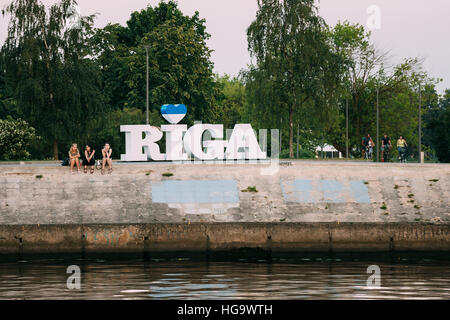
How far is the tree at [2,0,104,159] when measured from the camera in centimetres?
6334

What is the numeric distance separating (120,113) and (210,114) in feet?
35.5

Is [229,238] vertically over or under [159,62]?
under

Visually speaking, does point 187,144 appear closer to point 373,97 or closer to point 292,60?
point 292,60

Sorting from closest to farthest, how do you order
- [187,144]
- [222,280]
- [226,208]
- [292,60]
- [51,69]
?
[222,280] < [226,208] < [187,144] < [51,69] < [292,60]

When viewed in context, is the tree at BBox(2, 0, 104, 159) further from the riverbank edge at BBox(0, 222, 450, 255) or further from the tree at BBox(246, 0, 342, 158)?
the riverbank edge at BBox(0, 222, 450, 255)

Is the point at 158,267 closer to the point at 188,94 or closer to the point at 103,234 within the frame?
the point at 103,234

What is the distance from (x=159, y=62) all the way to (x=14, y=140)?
18397 millimetres

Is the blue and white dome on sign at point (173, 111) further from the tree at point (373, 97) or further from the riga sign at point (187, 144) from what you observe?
the tree at point (373, 97)

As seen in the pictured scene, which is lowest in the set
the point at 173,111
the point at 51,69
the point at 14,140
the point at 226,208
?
the point at 226,208

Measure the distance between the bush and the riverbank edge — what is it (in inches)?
1247

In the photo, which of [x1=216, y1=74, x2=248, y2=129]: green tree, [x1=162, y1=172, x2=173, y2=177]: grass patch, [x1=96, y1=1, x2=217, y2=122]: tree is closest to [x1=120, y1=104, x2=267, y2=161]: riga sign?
[x1=162, y1=172, x2=173, y2=177]: grass patch

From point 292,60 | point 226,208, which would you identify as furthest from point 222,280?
point 292,60

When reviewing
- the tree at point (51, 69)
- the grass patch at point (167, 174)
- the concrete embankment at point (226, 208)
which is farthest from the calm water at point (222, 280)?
the tree at point (51, 69)

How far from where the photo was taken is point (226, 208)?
41.1m
